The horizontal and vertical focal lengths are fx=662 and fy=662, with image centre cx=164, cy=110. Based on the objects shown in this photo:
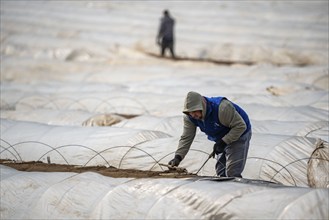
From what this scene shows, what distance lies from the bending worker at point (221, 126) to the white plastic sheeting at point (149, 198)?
2.08 ft

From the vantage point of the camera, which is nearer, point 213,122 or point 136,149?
point 213,122

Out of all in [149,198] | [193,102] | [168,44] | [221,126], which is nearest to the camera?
[149,198]

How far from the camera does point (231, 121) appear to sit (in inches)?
261

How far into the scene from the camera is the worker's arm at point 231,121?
6570 mm

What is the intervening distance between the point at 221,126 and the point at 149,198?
1.19 m

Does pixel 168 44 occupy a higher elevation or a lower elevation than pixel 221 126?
lower

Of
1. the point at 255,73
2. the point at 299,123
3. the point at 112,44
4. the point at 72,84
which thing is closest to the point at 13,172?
the point at 299,123

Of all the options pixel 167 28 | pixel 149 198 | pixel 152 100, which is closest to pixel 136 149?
pixel 149 198

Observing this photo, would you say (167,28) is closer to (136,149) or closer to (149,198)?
(136,149)

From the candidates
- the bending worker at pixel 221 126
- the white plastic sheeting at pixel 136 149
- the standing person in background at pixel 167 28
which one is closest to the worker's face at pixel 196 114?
the bending worker at pixel 221 126

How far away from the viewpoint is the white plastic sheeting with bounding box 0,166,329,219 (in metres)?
5.31

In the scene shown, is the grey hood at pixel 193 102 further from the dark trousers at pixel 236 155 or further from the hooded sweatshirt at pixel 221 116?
the dark trousers at pixel 236 155

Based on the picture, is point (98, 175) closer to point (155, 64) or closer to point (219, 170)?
point (219, 170)

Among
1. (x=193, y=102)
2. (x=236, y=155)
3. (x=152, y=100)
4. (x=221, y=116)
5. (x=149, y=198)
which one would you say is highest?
(x=193, y=102)
